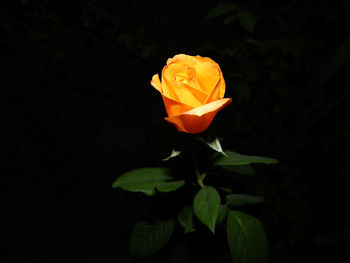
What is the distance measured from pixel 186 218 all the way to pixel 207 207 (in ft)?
0.57

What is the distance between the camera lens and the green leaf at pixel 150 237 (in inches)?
22.0

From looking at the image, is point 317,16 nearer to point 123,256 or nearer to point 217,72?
point 217,72

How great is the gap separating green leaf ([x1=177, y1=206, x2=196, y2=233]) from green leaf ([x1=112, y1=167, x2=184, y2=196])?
115mm

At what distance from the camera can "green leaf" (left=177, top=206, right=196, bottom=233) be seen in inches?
20.9

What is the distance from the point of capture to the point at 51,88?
4.72 ft

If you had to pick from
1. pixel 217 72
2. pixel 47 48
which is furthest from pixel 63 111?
pixel 217 72

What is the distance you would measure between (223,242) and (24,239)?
1152 mm

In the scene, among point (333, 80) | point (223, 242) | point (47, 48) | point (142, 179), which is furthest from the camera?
point (47, 48)

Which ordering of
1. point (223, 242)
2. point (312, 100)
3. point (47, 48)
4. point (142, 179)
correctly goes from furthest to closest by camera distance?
1. point (47, 48)
2. point (312, 100)
3. point (223, 242)
4. point (142, 179)

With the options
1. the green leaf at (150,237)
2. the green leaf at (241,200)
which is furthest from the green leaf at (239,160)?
the green leaf at (150,237)

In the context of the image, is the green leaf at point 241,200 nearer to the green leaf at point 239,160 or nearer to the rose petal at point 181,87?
the green leaf at point 239,160

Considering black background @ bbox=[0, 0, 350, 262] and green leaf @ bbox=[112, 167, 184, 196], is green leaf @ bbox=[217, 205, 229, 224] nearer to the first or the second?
green leaf @ bbox=[112, 167, 184, 196]

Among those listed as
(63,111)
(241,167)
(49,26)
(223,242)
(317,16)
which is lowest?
(223,242)

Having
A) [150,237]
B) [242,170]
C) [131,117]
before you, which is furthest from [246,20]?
[131,117]
